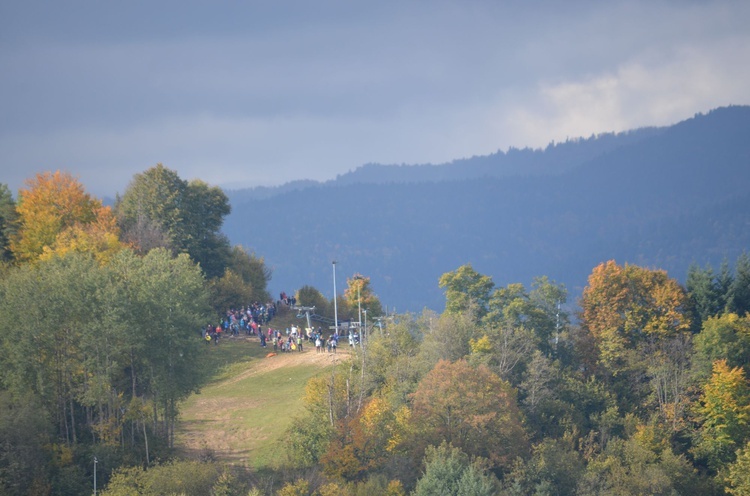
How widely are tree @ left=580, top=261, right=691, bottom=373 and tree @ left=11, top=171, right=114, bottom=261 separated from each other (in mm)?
37063

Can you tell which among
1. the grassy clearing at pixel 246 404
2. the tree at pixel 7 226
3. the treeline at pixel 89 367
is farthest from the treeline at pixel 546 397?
the tree at pixel 7 226

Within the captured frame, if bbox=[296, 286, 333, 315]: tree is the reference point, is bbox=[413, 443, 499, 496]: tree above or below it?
below

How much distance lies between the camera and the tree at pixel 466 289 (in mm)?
72625

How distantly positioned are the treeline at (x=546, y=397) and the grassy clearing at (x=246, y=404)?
8.12 ft

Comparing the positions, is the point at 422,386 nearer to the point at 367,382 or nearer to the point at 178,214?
the point at 367,382

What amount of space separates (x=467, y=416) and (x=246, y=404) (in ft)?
48.0

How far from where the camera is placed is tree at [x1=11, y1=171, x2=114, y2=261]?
7362cm

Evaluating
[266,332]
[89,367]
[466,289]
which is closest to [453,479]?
[89,367]

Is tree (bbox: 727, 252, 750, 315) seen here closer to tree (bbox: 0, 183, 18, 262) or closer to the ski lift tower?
the ski lift tower

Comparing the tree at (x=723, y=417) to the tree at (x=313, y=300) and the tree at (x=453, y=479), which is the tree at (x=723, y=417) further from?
the tree at (x=313, y=300)

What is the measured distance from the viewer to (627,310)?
68.9 meters

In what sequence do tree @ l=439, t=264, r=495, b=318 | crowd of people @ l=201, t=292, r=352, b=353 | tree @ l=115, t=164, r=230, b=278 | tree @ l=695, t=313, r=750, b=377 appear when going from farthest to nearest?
tree @ l=115, t=164, r=230, b=278
tree @ l=439, t=264, r=495, b=318
crowd of people @ l=201, t=292, r=352, b=353
tree @ l=695, t=313, r=750, b=377

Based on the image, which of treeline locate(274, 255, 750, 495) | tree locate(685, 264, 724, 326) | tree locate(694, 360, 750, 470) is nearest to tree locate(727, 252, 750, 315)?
treeline locate(274, 255, 750, 495)

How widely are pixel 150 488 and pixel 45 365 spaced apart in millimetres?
11061
